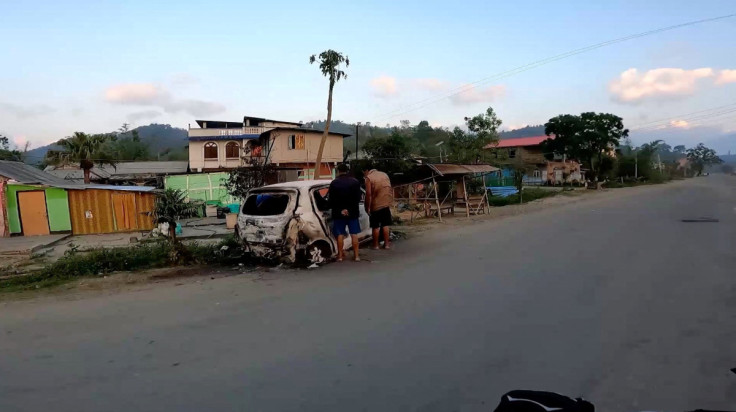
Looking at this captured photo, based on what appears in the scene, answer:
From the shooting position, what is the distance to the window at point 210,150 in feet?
149

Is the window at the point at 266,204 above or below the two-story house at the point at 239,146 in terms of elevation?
below

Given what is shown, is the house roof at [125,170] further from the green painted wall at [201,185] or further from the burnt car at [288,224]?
the burnt car at [288,224]

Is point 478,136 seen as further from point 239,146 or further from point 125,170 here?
point 125,170

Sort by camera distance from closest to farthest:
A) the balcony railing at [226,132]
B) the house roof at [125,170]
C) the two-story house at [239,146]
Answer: the house roof at [125,170], the two-story house at [239,146], the balcony railing at [226,132]

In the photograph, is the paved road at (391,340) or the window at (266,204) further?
the window at (266,204)

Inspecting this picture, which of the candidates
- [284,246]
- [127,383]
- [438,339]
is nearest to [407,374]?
[438,339]

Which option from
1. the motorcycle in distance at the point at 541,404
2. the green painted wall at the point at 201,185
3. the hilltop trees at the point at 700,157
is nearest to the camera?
the motorcycle in distance at the point at 541,404

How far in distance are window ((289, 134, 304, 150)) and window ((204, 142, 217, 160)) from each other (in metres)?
8.20

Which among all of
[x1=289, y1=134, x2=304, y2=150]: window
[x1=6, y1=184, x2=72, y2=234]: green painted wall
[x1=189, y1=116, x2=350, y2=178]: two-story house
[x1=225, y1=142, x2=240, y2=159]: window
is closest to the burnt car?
[x1=6, y1=184, x2=72, y2=234]: green painted wall

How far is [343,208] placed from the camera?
28.7ft

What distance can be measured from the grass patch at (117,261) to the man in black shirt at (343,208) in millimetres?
1983

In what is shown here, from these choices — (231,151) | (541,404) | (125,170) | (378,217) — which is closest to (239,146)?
(231,151)

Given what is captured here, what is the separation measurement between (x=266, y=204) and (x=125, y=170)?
127ft

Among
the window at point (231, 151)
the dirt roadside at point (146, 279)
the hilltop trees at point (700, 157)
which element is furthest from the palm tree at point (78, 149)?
the hilltop trees at point (700, 157)
